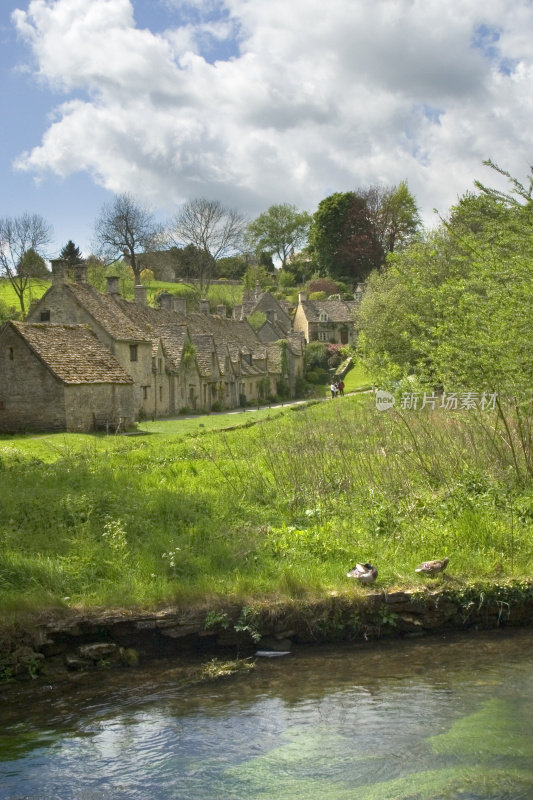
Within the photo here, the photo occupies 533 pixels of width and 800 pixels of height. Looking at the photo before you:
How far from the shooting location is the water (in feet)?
26.4

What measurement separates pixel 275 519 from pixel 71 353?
29.9 m

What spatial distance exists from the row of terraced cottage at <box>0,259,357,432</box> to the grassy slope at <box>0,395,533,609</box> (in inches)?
809

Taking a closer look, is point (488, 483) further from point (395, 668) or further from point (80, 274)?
point (80, 274)

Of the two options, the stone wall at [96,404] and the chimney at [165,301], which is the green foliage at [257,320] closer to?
the chimney at [165,301]

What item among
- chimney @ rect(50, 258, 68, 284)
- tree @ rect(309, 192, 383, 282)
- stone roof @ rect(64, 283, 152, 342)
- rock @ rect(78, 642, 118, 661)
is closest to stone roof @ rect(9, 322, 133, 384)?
stone roof @ rect(64, 283, 152, 342)

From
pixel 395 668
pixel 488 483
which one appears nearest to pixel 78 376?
pixel 488 483

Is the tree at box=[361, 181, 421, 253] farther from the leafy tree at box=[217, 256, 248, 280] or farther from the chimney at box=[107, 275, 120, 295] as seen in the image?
the chimney at box=[107, 275, 120, 295]

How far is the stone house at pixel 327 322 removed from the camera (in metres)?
102

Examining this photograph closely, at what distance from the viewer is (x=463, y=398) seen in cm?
1881

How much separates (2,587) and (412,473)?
31.0 feet

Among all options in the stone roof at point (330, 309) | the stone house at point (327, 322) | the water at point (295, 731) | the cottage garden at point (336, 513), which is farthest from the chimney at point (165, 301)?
the water at point (295, 731)

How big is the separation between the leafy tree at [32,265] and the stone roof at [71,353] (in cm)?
4275

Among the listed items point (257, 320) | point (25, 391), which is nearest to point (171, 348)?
point (25, 391)

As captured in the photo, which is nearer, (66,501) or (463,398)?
(66,501)
